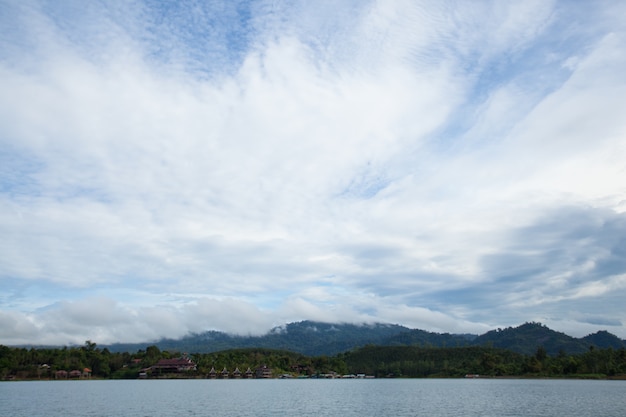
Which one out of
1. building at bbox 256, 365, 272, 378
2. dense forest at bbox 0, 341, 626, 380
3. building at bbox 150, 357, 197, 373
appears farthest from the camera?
building at bbox 256, 365, 272, 378

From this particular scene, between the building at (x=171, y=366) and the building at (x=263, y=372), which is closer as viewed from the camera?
A: the building at (x=171, y=366)

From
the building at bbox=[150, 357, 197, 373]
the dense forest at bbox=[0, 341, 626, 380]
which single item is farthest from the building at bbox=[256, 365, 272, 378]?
the building at bbox=[150, 357, 197, 373]

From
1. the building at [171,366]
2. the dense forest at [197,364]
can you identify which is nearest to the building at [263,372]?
the dense forest at [197,364]

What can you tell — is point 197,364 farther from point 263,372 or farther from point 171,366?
point 263,372

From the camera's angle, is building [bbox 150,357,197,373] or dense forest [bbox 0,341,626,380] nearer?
dense forest [bbox 0,341,626,380]

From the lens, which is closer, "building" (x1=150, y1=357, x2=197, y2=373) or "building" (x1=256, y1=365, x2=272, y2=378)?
"building" (x1=150, y1=357, x2=197, y2=373)

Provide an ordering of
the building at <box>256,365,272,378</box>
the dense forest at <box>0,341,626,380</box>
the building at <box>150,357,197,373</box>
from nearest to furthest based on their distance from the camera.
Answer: the dense forest at <box>0,341,626,380</box>, the building at <box>150,357,197,373</box>, the building at <box>256,365,272,378</box>

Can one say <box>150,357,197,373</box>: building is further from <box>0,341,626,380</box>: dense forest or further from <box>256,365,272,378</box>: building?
<box>256,365,272,378</box>: building

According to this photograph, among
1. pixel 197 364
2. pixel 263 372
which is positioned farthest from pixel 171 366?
pixel 263 372

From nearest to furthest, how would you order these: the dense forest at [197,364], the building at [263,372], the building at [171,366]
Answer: the dense forest at [197,364] < the building at [171,366] < the building at [263,372]

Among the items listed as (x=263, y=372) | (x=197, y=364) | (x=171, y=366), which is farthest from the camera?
(x=263, y=372)

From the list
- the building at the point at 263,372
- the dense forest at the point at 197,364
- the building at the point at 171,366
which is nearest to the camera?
the dense forest at the point at 197,364

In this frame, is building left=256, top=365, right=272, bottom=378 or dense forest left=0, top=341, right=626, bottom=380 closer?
dense forest left=0, top=341, right=626, bottom=380

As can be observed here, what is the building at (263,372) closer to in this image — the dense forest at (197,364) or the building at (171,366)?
the dense forest at (197,364)
